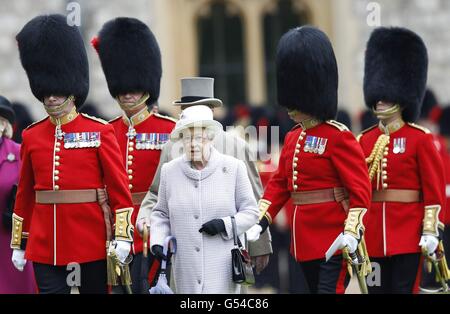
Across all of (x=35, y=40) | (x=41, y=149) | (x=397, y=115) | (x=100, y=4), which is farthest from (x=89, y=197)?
(x=100, y=4)

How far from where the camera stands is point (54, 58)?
21.4ft

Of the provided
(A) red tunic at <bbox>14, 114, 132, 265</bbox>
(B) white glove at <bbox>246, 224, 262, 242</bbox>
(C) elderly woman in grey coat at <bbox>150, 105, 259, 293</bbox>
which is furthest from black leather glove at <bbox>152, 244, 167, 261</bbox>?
(B) white glove at <bbox>246, 224, 262, 242</bbox>

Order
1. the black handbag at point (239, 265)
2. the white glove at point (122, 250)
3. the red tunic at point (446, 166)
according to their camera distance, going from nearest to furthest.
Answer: the black handbag at point (239, 265) < the white glove at point (122, 250) < the red tunic at point (446, 166)

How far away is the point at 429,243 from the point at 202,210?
4.20 ft

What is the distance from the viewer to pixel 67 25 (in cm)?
663

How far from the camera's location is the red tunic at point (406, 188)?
6.86 metres

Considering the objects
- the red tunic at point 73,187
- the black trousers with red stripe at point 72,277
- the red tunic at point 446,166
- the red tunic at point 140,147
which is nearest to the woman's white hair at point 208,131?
the red tunic at point 73,187

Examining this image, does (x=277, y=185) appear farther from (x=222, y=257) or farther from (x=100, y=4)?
(x=100, y=4)

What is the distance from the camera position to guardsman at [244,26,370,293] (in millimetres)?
6387

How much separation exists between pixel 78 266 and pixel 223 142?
1086 millimetres

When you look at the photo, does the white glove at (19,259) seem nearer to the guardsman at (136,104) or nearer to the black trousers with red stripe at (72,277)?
the black trousers with red stripe at (72,277)

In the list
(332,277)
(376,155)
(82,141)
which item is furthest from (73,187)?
(376,155)

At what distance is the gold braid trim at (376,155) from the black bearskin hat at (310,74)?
1.54ft
